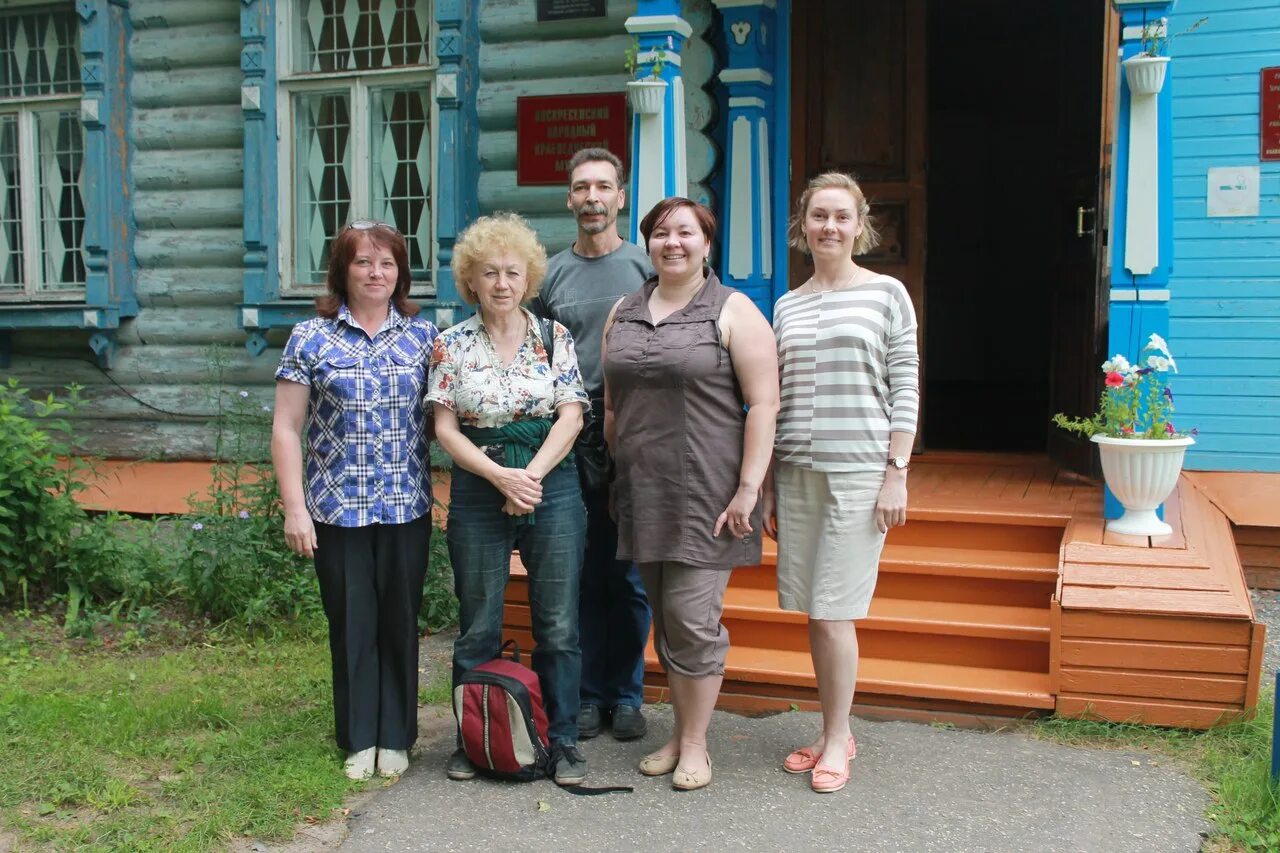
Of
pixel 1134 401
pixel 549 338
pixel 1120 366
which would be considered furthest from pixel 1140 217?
pixel 549 338

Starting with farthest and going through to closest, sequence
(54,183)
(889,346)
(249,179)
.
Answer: (54,183)
(249,179)
(889,346)

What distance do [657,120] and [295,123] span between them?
2.95m

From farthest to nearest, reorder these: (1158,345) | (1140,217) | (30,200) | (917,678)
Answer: (30,200), (1140,217), (1158,345), (917,678)

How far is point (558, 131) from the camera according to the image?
657cm

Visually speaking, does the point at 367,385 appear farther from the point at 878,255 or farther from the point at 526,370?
the point at 878,255

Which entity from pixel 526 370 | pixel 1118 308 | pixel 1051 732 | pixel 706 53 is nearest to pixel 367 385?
pixel 526 370

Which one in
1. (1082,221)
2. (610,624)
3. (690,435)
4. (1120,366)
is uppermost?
(1082,221)

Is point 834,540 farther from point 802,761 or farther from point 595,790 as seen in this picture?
point 595,790

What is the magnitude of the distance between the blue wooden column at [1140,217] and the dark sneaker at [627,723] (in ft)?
7.70

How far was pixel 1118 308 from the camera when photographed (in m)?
4.66

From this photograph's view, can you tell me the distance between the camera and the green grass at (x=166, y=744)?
3.20 metres

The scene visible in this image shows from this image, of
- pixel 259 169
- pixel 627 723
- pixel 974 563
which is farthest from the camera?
pixel 259 169

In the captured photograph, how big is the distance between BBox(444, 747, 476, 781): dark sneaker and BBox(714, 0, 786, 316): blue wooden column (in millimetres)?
3260

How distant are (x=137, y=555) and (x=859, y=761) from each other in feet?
11.3
